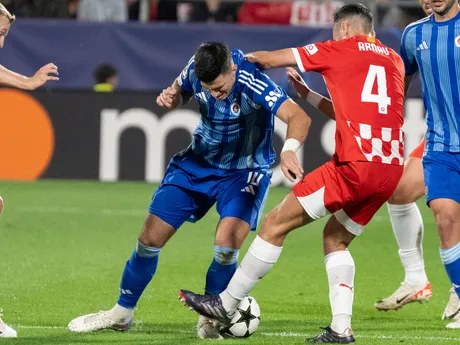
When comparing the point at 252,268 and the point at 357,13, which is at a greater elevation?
the point at 357,13

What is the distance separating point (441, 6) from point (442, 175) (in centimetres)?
101

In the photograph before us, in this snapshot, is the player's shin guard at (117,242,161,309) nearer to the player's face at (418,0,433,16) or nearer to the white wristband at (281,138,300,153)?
the white wristband at (281,138,300,153)

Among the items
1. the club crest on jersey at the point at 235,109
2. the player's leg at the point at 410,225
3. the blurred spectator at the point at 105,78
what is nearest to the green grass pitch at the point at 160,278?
the player's leg at the point at 410,225

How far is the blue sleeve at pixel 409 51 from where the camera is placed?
265 inches

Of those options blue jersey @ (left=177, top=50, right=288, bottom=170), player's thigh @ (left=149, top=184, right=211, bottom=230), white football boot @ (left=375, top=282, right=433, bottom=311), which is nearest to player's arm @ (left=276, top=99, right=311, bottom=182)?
blue jersey @ (left=177, top=50, right=288, bottom=170)

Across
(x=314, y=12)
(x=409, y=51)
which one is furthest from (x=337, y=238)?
(x=314, y=12)

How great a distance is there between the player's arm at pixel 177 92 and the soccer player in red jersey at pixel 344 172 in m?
0.59

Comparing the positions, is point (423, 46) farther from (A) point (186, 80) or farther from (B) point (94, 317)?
(B) point (94, 317)

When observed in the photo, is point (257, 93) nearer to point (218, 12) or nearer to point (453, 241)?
point (453, 241)

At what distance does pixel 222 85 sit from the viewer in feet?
19.9

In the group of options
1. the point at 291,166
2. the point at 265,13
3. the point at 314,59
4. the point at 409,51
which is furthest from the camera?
the point at 265,13

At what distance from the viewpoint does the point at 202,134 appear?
21.7 feet

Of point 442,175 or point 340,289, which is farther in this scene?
point 442,175

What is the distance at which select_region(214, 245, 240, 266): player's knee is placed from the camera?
20.8 feet
